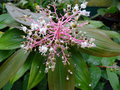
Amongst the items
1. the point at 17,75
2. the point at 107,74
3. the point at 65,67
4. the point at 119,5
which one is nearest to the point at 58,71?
the point at 65,67

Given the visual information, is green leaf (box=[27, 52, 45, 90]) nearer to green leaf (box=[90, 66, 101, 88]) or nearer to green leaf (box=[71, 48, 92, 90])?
green leaf (box=[71, 48, 92, 90])

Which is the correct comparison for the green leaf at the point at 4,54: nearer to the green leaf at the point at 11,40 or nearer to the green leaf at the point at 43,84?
the green leaf at the point at 11,40

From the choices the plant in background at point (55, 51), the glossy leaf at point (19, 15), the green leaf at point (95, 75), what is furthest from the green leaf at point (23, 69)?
the green leaf at point (95, 75)

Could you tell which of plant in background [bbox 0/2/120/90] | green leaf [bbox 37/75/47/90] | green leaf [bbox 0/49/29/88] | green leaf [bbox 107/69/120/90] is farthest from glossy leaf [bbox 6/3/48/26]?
green leaf [bbox 107/69/120/90]

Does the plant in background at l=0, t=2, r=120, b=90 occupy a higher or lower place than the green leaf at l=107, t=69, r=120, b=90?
higher

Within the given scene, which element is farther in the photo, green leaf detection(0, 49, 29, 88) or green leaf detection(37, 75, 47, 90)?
green leaf detection(37, 75, 47, 90)
